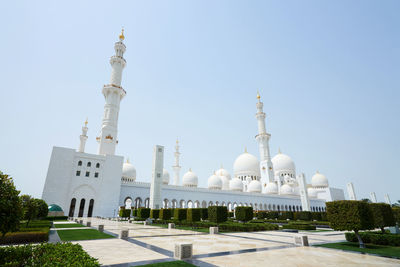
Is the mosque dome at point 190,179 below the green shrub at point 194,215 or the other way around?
the other way around

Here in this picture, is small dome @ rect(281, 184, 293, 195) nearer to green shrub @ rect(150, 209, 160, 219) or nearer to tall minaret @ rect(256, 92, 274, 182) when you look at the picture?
tall minaret @ rect(256, 92, 274, 182)

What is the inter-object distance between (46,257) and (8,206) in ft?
6.90

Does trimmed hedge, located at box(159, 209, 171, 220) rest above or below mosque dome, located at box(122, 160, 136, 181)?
below

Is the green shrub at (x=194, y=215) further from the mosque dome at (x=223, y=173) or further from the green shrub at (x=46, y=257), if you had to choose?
the mosque dome at (x=223, y=173)

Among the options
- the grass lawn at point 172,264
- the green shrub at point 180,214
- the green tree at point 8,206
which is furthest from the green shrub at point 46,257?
the green shrub at point 180,214

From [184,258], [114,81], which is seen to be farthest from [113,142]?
[184,258]

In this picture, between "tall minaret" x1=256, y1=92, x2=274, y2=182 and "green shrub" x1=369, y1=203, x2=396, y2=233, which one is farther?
"tall minaret" x1=256, y1=92, x2=274, y2=182

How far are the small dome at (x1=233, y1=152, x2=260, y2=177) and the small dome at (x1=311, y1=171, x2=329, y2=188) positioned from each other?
19.4m

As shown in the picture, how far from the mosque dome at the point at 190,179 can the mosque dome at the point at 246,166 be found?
14.5 metres

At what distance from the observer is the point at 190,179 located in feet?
167

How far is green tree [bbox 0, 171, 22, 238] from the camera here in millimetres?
5781

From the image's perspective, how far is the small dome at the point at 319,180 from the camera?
206ft

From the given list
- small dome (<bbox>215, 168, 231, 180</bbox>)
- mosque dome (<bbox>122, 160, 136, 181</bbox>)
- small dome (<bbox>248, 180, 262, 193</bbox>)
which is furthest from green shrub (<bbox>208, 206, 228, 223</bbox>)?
small dome (<bbox>215, 168, 231, 180</bbox>)

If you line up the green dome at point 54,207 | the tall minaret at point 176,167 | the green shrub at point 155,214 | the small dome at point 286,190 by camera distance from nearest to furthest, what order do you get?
the green shrub at point 155,214
the green dome at point 54,207
the tall minaret at point 176,167
the small dome at point 286,190
